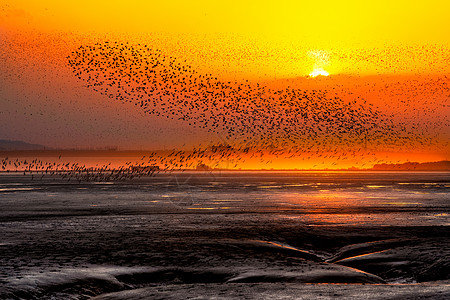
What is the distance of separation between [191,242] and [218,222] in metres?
9.81

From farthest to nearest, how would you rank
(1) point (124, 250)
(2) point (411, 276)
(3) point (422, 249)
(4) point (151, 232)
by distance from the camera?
1. (4) point (151, 232)
2. (1) point (124, 250)
3. (3) point (422, 249)
4. (2) point (411, 276)

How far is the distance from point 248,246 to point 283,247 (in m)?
1.15

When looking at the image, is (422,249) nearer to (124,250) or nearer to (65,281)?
(124,250)

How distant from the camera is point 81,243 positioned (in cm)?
2128

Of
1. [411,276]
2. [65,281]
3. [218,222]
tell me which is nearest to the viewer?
[65,281]

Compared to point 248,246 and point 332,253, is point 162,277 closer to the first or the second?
point 248,246

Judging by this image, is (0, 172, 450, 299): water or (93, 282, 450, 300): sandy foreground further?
(0, 172, 450, 299): water

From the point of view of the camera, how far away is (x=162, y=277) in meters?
14.6

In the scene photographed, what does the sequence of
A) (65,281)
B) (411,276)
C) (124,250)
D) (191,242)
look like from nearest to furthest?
(65,281) → (411,276) → (124,250) → (191,242)

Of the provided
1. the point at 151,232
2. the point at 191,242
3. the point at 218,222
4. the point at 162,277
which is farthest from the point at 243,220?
the point at 162,277

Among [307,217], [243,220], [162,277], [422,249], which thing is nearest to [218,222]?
[243,220]

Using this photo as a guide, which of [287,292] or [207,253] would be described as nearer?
[287,292]

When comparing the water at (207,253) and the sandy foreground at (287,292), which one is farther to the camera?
the water at (207,253)

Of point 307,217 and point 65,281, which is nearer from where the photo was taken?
point 65,281
